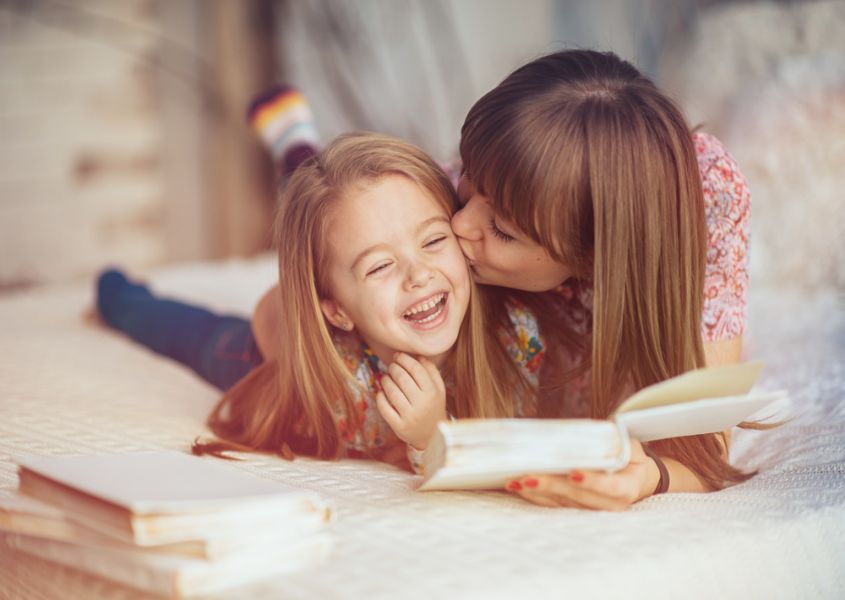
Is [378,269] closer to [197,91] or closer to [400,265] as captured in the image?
[400,265]

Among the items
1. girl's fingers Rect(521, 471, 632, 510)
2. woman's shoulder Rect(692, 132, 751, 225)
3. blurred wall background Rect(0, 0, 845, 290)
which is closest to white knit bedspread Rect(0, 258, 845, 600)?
girl's fingers Rect(521, 471, 632, 510)

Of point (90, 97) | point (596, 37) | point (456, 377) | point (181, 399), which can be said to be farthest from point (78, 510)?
point (90, 97)

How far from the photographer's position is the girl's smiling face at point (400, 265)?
1126 millimetres

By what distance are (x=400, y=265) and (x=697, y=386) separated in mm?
410

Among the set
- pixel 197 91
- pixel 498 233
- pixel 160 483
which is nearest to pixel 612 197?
pixel 498 233

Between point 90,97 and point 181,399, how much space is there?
6.36ft

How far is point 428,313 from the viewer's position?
1.16 metres

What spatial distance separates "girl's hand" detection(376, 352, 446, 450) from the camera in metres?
1.09

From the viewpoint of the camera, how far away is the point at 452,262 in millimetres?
1147

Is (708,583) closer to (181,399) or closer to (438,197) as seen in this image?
(438,197)

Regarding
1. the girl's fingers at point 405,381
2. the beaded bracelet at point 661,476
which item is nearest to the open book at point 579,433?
the beaded bracelet at point 661,476

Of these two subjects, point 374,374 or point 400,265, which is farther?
point 374,374

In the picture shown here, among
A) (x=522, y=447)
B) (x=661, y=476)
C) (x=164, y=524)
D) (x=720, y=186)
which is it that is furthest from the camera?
(x=720, y=186)

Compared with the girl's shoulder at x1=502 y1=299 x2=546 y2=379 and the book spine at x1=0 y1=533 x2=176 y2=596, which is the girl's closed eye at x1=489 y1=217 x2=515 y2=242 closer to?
the girl's shoulder at x1=502 y1=299 x2=546 y2=379
